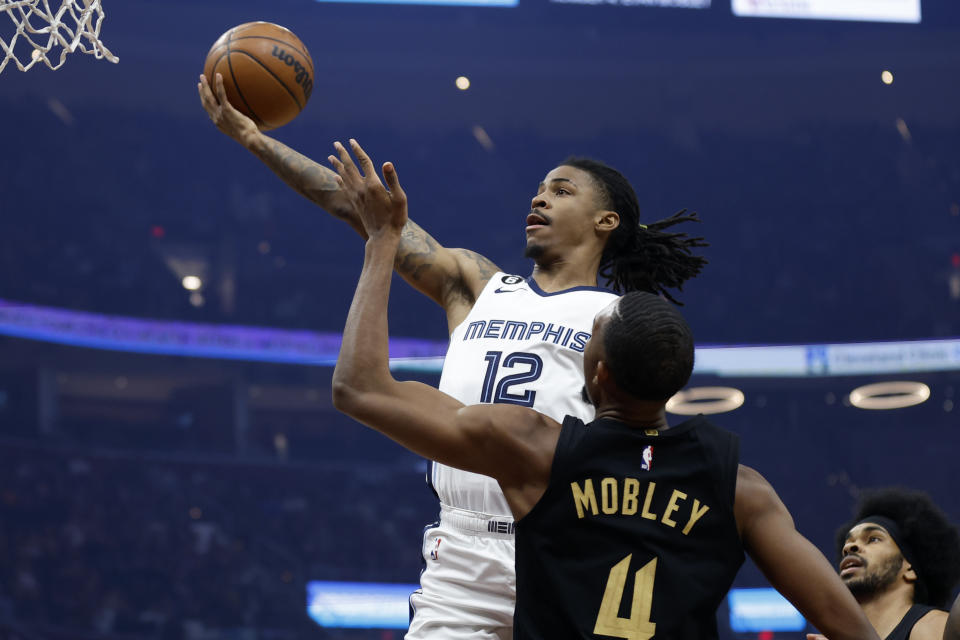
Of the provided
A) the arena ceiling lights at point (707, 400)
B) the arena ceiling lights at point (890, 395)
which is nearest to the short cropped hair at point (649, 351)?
the arena ceiling lights at point (707, 400)

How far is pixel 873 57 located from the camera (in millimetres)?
14016

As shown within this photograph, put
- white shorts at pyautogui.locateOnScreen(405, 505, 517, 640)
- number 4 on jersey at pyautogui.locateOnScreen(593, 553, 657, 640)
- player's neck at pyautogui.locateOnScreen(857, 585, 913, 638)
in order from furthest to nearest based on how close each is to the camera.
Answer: player's neck at pyautogui.locateOnScreen(857, 585, 913, 638)
white shorts at pyautogui.locateOnScreen(405, 505, 517, 640)
number 4 on jersey at pyautogui.locateOnScreen(593, 553, 657, 640)

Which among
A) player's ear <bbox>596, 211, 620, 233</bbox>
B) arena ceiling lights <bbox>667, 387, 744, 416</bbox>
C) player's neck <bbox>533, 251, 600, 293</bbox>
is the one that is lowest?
player's neck <bbox>533, 251, 600, 293</bbox>

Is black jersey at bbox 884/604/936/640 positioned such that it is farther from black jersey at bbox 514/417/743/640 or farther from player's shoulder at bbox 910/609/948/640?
black jersey at bbox 514/417/743/640

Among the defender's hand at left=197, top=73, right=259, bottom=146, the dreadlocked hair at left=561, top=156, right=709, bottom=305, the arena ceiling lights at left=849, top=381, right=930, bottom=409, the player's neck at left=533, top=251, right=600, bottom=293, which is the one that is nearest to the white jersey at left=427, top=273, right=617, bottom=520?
the player's neck at left=533, top=251, right=600, bottom=293

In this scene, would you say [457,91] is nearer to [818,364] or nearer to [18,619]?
[818,364]

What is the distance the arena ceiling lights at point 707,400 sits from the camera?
51.2ft

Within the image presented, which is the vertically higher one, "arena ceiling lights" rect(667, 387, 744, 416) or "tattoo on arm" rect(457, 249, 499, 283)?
"arena ceiling lights" rect(667, 387, 744, 416)

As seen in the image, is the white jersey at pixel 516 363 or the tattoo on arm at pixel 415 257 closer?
the white jersey at pixel 516 363

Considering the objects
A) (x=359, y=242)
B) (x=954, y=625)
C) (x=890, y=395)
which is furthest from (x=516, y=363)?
(x=890, y=395)

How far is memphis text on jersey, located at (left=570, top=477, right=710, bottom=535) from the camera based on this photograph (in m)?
1.85

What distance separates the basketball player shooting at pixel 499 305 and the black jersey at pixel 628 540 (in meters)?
0.69

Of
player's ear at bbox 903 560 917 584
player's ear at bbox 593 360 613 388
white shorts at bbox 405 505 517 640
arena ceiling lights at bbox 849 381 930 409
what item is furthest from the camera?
arena ceiling lights at bbox 849 381 930 409

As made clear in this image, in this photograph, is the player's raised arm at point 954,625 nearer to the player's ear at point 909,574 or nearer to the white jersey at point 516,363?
the white jersey at point 516,363
